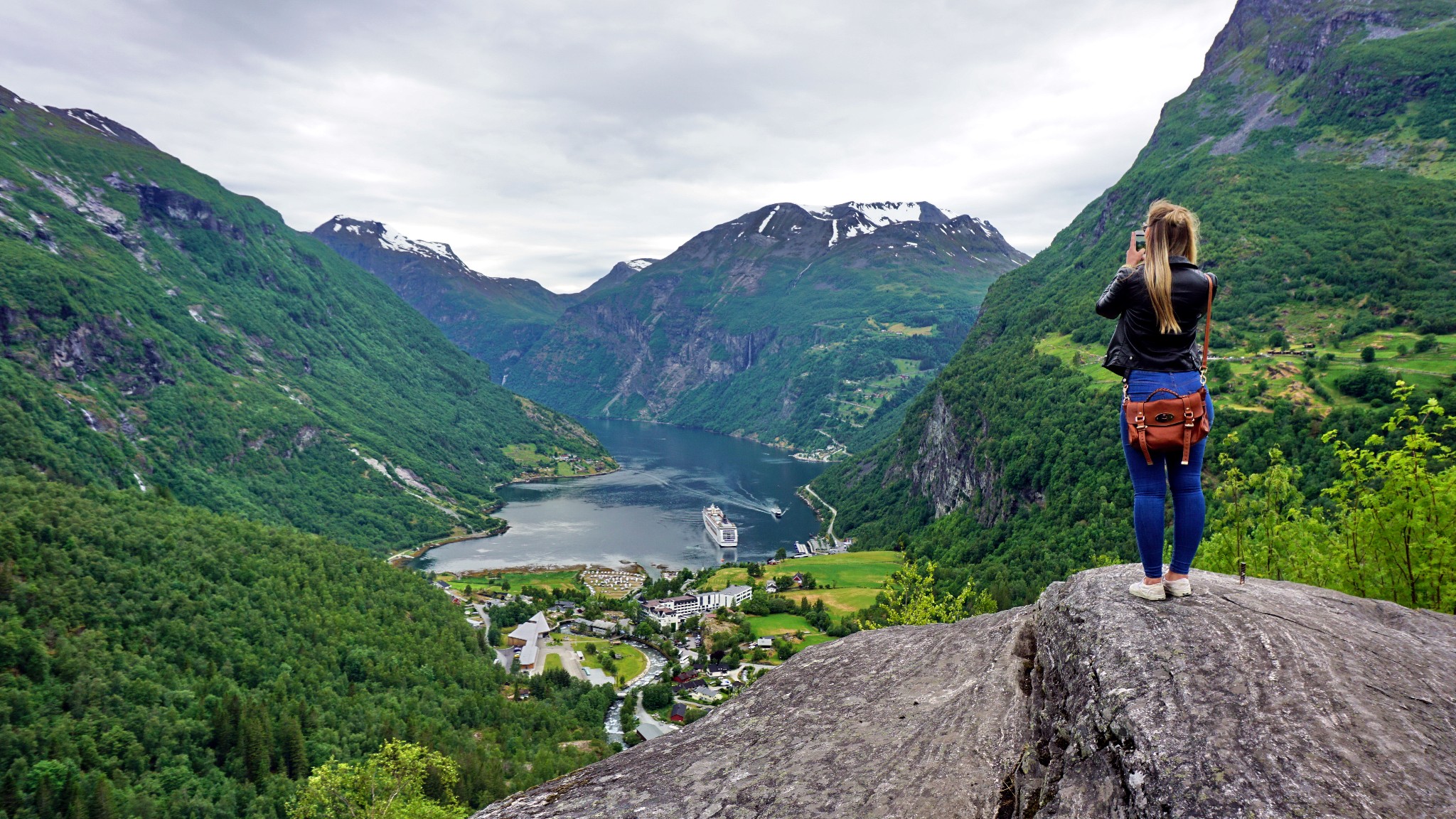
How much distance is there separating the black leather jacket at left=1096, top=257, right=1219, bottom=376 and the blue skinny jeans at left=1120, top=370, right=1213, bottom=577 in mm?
112

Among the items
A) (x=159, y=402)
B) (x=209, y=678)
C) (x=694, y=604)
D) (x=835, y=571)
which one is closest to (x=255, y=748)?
(x=209, y=678)

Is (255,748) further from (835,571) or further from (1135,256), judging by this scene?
(1135,256)

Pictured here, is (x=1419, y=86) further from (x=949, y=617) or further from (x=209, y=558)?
(x=209, y=558)

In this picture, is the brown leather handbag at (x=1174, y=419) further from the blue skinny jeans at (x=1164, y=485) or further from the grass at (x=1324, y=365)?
the grass at (x=1324, y=365)

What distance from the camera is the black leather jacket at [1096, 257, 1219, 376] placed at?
6.27 meters

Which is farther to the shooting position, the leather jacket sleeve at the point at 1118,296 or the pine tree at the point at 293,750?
the pine tree at the point at 293,750

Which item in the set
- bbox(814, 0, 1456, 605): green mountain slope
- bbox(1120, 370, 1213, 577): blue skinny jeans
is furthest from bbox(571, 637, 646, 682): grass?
bbox(1120, 370, 1213, 577): blue skinny jeans

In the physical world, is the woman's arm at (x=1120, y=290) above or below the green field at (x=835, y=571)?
above

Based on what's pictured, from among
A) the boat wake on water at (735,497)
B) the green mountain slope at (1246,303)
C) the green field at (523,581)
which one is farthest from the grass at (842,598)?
the boat wake on water at (735,497)

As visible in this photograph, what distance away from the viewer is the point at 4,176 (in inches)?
6900

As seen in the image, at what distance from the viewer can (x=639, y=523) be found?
462 ft

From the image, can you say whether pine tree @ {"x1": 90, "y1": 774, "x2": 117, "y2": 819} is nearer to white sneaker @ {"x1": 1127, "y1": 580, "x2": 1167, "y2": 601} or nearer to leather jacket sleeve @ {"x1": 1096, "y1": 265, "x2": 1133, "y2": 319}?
white sneaker @ {"x1": 1127, "y1": 580, "x2": 1167, "y2": 601}

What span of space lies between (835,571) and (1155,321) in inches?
3523

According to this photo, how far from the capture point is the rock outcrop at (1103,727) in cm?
464
